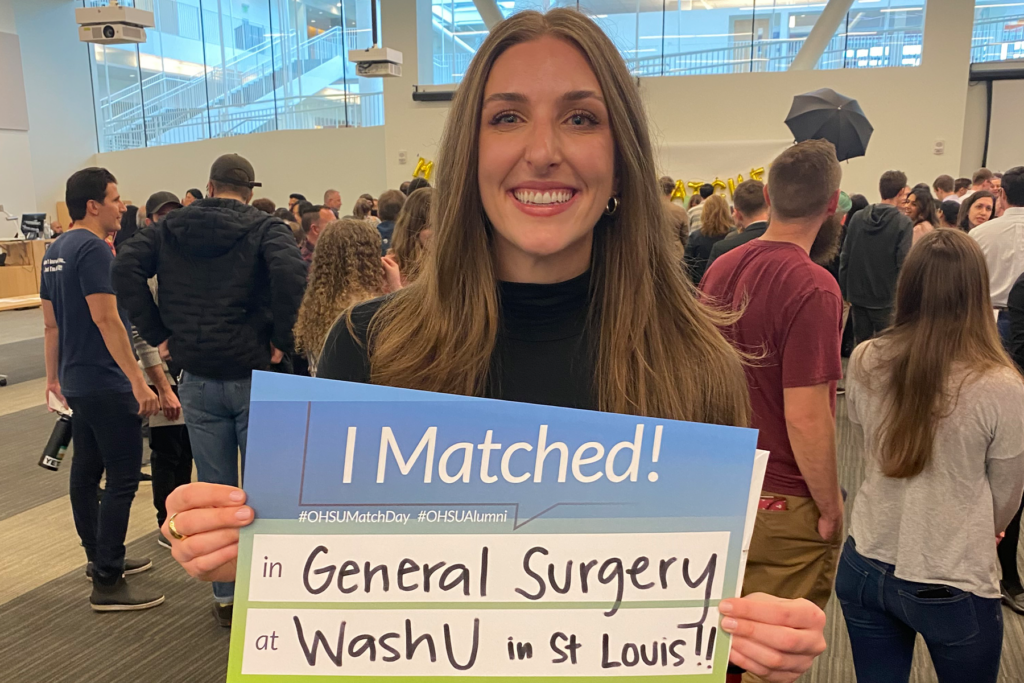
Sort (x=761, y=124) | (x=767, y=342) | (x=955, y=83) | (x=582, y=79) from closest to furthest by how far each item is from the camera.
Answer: (x=582, y=79) < (x=767, y=342) < (x=955, y=83) < (x=761, y=124)

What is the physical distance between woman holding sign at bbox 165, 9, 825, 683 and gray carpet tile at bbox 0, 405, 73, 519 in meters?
3.80

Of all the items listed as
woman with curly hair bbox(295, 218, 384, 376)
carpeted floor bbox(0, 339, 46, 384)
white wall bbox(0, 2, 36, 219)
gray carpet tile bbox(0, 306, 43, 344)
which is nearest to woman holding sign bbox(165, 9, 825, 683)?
woman with curly hair bbox(295, 218, 384, 376)

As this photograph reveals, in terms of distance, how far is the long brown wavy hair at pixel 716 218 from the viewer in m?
4.71

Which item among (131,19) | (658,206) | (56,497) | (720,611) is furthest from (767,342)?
(131,19)

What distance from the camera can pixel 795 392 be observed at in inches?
72.2

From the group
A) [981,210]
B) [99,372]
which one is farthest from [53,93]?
[981,210]

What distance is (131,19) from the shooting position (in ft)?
24.0

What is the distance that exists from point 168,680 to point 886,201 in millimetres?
5335

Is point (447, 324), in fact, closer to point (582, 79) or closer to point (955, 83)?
point (582, 79)

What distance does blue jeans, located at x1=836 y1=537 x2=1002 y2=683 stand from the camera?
1.60m

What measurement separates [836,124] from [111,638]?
5.09m

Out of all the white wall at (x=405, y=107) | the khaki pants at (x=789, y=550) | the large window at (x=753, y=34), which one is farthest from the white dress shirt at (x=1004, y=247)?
the white wall at (x=405, y=107)

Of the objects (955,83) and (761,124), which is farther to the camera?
(761,124)

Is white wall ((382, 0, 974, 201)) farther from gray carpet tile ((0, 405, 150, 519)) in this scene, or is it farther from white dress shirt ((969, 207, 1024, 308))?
white dress shirt ((969, 207, 1024, 308))
